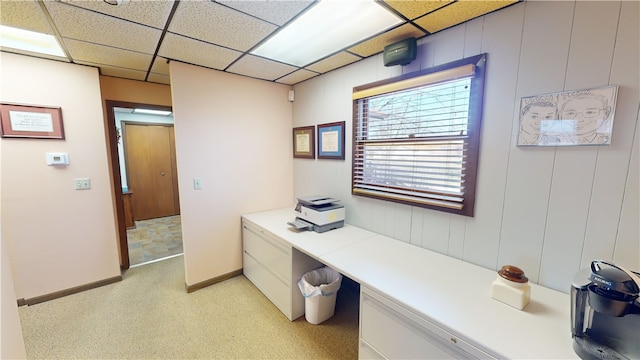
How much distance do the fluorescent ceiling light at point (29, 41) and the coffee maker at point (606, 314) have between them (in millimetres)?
3366

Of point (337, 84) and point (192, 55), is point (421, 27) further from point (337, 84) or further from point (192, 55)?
point (192, 55)

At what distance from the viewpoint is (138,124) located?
4.80 metres

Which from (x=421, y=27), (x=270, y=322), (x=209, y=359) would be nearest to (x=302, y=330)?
(x=270, y=322)

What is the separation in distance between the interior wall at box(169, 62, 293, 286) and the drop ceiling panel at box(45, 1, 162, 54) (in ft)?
1.35

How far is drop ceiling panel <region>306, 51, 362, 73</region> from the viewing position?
207cm

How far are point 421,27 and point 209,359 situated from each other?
106 inches

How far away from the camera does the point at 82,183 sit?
7.96ft

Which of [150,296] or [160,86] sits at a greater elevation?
[160,86]

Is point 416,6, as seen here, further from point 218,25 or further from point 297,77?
point 297,77

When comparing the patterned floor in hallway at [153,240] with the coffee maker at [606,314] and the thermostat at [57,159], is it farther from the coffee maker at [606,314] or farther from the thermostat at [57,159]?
the coffee maker at [606,314]

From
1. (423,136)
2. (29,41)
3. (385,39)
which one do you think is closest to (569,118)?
(423,136)

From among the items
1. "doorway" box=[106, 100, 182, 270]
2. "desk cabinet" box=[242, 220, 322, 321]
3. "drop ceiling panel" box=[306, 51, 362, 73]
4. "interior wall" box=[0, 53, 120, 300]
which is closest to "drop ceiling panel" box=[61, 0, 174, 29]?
"drop ceiling panel" box=[306, 51, 362, 73]

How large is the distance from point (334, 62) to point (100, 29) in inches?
66.7

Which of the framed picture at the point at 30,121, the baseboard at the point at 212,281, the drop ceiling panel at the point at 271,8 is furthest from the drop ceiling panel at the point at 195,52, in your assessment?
the baseboard at the point at 212,281
